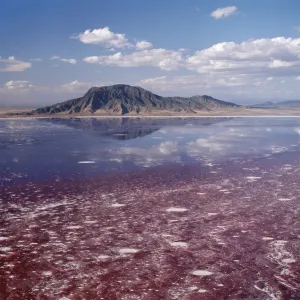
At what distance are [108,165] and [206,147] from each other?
10501mm

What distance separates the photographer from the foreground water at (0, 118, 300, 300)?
286 inches

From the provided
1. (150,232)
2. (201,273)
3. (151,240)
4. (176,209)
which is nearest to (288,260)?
(201,273)

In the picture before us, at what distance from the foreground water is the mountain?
Result: 105 metres

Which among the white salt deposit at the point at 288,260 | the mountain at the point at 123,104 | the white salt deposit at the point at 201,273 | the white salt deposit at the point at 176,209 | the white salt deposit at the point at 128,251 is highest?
the mountain at the point at 123,104

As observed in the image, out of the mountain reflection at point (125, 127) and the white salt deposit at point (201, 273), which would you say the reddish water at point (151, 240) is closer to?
the white salt deposit at point (201, 273)

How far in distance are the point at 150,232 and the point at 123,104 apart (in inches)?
4964

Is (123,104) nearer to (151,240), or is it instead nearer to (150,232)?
(150,232)

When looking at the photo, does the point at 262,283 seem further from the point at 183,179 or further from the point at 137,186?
the point at 183,179

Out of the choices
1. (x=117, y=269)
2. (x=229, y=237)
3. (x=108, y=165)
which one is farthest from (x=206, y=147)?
(x=117, y=269)

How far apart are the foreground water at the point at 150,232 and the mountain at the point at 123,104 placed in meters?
105

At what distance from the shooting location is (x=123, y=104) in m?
134

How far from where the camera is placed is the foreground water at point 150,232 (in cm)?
727

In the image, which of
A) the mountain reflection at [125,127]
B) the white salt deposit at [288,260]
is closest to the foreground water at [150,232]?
the white salt deposit at [288,260]

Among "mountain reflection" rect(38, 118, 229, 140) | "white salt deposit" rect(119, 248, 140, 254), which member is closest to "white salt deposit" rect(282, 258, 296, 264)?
"white salt deposit" rect(119, 248, 140, 254)
